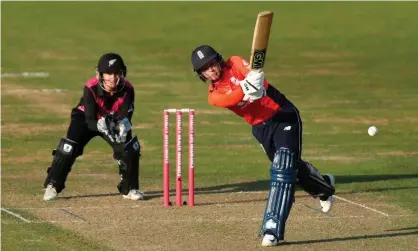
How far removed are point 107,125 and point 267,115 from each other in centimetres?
284

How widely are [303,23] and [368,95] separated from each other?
1245 cm

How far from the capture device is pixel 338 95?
89.8 ft

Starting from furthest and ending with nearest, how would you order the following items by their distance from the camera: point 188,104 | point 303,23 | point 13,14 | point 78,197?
point 13,14 < point 303,23 < point 188,104 < point 78,197

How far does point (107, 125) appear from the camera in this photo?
15.5 metres

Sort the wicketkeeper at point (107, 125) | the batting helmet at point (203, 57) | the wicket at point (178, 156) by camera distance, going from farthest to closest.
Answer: the wicketkeeper at point (107, 125) → the wicket at point (178, 156) → the batting helmet at point (203, 57)

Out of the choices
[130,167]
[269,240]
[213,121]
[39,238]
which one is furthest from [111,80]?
[213,121]

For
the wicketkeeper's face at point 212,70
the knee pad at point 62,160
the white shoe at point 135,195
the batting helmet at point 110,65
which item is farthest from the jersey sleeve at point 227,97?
the knee pad at point 62,160

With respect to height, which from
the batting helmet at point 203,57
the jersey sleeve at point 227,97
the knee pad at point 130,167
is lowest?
the knee pad at point 130,167

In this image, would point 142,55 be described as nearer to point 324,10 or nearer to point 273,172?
point 324,10

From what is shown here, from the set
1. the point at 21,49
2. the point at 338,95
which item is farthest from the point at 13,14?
the point at 338,95

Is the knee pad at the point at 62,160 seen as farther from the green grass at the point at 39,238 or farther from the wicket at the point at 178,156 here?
the green grass at the point at 39,238

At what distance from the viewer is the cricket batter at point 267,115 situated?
12.9 metres

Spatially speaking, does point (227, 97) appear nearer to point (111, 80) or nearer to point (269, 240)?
point (269, 240)

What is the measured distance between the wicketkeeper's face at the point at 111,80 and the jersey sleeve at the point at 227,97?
249 centimetres
